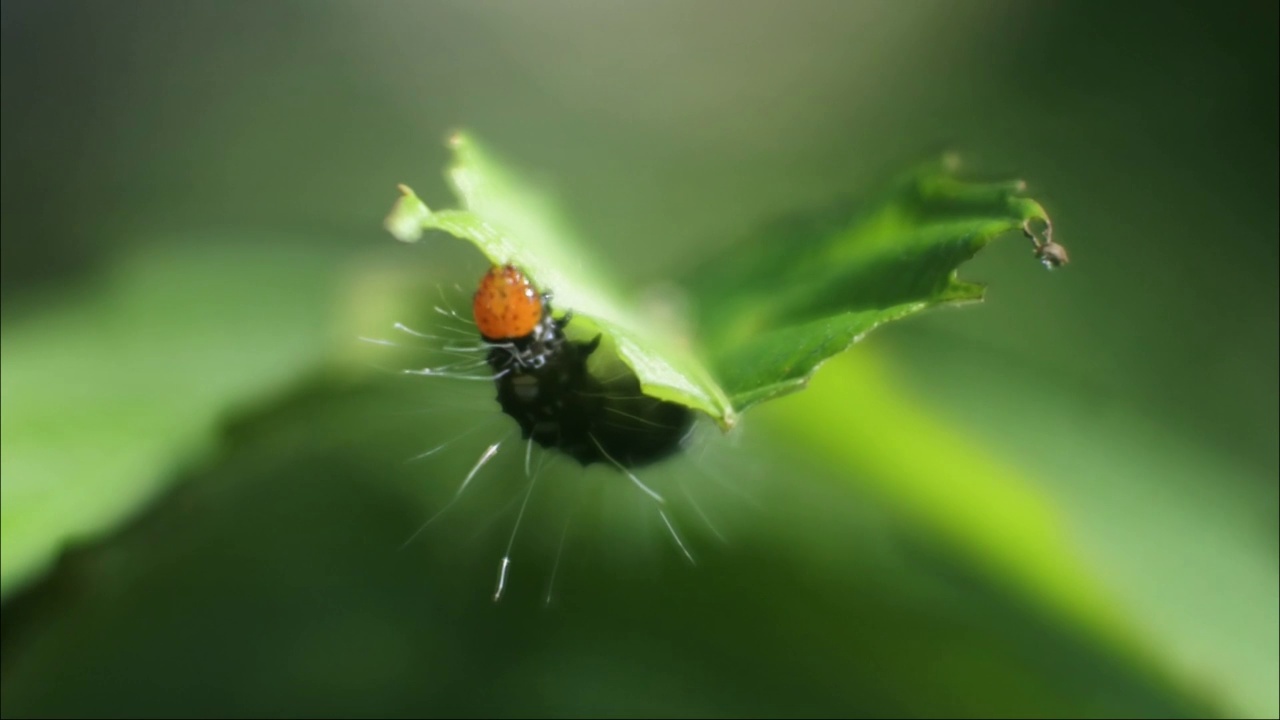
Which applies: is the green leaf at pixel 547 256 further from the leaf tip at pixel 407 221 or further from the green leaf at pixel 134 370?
the green leaf at pixel 134 370

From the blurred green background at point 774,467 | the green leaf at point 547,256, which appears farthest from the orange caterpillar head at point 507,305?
the blurred green background at point 774,467

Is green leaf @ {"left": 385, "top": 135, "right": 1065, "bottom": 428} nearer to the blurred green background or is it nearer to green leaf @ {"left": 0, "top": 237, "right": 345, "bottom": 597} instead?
the blurred green background

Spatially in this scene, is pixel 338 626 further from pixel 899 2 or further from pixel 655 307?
pixel 899 2

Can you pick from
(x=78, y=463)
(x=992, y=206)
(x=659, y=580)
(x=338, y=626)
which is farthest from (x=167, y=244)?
(x=992, y=206)

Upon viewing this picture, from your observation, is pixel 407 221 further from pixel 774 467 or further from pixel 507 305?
pixel 774 467

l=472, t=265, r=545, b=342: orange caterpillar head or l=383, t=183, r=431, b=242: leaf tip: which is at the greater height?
l=472, t=265, r=545, b=342: orange caterpillar head

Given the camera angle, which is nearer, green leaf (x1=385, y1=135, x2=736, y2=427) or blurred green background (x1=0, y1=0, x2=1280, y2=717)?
green leaf (x1=385, y1=135, x2=736, y2=427)

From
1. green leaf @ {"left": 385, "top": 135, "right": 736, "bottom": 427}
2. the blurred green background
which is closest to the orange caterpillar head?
green leaf @ {"left": 385, "top": 135, "right": 736, "bottom": 427}
